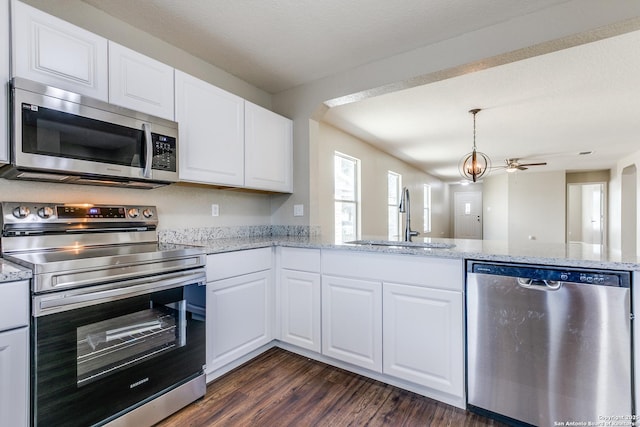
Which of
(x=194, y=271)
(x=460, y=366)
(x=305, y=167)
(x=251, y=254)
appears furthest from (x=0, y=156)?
(x=460, y=366)

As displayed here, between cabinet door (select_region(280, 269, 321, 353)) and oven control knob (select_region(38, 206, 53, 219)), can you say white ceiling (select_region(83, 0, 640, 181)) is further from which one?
cabinet door (select_region(280, 269, 321, 353))

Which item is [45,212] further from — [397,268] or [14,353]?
[397,268]

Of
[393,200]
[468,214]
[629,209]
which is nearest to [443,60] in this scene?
[393,200]

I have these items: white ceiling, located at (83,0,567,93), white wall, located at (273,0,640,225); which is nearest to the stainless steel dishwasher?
white wall, located at (273,0,640,225)

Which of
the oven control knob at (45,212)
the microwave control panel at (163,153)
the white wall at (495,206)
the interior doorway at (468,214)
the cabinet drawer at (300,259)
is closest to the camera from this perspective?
the oven control knob at (45,212)

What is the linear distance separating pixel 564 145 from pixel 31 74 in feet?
22.0

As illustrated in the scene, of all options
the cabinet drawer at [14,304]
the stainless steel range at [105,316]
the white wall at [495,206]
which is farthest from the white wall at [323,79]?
the white wall at [495,206]

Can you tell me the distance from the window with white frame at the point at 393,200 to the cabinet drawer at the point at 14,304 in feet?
16.7

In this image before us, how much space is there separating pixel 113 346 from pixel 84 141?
1.03 metres

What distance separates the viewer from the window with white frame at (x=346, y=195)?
4336 millimetres

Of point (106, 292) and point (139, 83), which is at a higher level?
point (139, 83)

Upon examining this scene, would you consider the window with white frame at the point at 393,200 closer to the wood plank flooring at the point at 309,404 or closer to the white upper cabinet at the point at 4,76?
the wood plank flooring at the point at 309,404

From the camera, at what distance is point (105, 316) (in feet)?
4.67

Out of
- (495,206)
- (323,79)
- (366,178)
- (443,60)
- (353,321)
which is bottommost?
(353,321)
